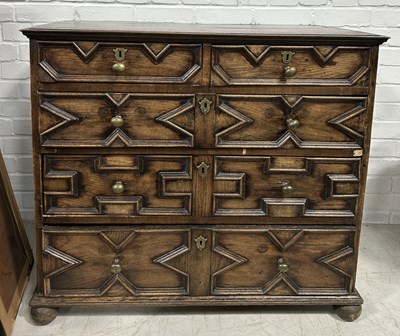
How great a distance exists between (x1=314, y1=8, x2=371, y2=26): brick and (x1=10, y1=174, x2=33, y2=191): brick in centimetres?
170

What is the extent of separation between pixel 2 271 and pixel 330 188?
4.20ft

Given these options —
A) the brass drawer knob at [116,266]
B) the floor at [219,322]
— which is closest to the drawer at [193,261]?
the brass drawer knob at [116,266]

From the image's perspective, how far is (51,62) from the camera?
2018 millimetres

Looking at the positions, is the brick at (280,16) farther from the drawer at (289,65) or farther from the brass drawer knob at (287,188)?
the brass drawer knob at (287,188)

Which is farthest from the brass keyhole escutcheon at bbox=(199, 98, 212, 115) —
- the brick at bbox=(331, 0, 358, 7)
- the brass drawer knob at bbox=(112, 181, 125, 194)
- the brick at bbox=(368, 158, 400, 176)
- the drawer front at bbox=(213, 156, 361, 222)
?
the brick at bbox=(368, 158, 400, 176)

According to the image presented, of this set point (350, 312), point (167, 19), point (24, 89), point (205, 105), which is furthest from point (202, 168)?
point (24, 89)

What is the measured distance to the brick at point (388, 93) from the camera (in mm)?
3049

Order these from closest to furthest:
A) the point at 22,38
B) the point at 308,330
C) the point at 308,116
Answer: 1. the point at 308,116
2. the point at 308,330
3. the point at 22,38

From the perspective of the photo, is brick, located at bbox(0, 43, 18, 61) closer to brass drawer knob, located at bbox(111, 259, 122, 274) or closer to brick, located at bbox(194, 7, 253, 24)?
brick, located at bbox(194, 7, 253, 24)

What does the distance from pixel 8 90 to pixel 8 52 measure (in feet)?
0.63

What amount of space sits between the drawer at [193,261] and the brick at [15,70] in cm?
109

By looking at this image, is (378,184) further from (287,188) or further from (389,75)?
(287,188)

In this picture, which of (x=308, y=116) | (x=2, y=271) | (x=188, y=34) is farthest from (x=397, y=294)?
(x=2, y=271)

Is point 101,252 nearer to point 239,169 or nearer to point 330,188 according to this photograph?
point 239,169
